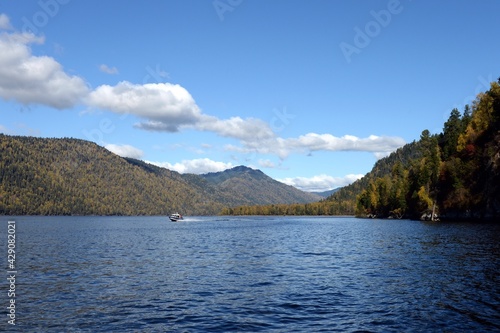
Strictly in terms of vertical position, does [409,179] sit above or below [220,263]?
above

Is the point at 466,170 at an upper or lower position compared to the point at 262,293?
upper

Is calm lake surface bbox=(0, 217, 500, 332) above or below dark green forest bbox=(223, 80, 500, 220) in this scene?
below

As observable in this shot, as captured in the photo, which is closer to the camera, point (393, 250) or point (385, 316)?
point (385, 316)

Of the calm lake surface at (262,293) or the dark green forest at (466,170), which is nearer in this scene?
the calm lake surface at (262,293)

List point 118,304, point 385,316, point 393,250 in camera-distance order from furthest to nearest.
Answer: point 393,250 → point 118,304 → point 385,316

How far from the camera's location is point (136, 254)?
61562 mm

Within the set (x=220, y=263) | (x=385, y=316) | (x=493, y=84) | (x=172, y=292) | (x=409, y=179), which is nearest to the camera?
(x=385, y=316)

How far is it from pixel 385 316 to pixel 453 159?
13484 centimetres

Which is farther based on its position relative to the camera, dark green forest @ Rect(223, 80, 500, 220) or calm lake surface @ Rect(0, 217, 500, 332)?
dark green forest @ Rect(223, 80, 500, 220)

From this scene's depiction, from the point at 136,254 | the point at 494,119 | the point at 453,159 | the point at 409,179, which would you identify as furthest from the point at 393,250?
the point at 409,179

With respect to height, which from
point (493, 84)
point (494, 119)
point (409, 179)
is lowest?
point (409, 179)

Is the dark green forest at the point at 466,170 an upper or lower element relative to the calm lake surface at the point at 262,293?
upper

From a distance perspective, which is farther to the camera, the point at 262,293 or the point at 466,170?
the point at 466,170

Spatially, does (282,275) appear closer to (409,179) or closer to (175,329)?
(175,329)
